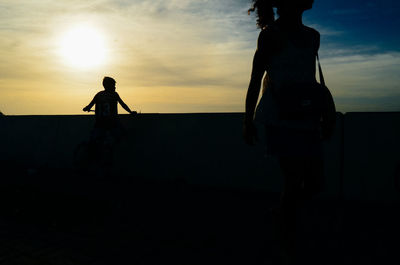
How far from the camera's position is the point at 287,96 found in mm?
2488

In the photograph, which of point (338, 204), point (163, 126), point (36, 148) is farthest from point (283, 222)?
point (36, 148)

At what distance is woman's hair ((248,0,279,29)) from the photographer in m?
2.78

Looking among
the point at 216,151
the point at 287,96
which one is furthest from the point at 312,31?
the point at 216,151

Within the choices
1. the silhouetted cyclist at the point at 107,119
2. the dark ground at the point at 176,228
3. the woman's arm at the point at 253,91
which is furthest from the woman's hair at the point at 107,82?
the woman's arm at the point at 253,91

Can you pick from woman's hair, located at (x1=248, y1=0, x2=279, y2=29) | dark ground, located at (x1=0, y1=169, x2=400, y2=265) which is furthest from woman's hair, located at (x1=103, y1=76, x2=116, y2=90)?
woman's hair, located at (x1=248, y1=0, x2=279, y2=29)

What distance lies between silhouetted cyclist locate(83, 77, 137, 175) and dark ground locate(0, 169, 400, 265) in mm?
1198

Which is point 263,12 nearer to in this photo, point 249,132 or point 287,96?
point 287,96

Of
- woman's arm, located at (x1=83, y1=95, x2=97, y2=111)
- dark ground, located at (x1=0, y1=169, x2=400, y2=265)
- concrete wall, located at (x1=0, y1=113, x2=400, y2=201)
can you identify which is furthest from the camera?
woman's arm, located at (x1=83, y1=95, x2=97, y2=111)

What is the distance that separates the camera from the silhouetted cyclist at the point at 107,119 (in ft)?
23.8

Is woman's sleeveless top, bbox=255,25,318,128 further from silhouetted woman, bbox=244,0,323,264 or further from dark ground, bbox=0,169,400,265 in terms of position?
dark ground, bbox=0,169,400,265

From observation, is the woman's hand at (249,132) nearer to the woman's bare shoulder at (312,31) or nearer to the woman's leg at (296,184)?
the woman's leg at (296,184)

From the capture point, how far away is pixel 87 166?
811 cm

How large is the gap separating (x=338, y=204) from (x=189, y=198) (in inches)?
85.6

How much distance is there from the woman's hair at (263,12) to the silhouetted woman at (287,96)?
10cm
